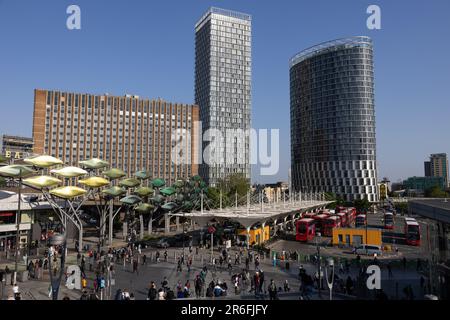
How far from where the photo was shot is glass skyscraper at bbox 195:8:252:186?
142 metres

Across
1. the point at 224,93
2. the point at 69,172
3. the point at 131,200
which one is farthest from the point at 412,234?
the point at 224,93

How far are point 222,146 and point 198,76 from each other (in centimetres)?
3561

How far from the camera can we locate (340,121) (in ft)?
422

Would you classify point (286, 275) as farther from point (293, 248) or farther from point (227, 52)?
point (227, 52)

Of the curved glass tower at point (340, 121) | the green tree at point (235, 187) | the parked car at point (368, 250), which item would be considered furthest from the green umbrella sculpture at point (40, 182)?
the curved glass tower at point (340, 121)

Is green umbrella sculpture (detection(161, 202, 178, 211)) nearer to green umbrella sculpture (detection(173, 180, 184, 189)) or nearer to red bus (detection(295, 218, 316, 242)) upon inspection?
green umbrella sculpture (detection(173, 180, 184, 189))

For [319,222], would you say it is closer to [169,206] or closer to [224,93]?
[169,206]

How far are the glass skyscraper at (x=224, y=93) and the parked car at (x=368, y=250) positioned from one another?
100 metres

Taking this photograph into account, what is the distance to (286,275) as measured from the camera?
94.6 feet

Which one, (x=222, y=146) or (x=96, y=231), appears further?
(x=222, y=146)

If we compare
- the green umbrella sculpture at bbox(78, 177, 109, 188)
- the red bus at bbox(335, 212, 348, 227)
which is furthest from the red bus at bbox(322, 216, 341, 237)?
the green umbrella sculpture at bbox(78, 177, 109, 188)

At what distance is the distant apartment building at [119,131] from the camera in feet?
364

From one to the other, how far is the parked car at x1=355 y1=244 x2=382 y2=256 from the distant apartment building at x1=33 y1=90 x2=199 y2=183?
9418 centimetres
